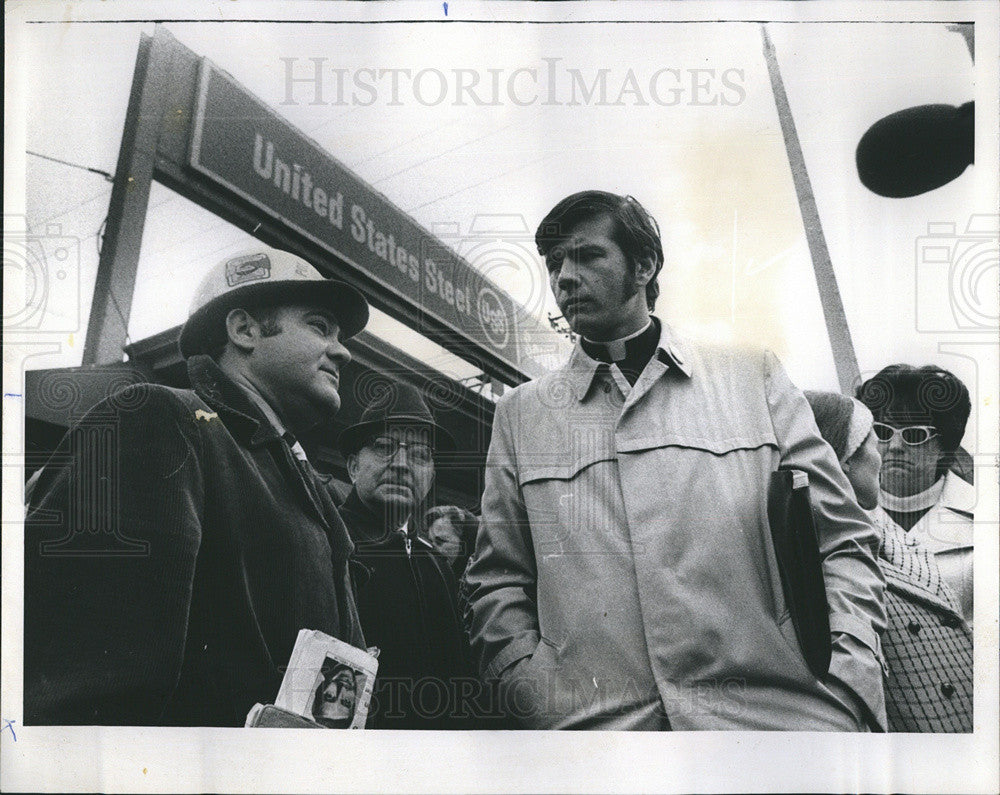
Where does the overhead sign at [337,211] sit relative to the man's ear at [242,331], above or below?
above

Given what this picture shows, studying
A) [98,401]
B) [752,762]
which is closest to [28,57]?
[98,401]

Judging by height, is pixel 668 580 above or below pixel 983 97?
below

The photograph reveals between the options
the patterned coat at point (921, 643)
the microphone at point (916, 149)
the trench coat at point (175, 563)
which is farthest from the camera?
the microphone at point (916, 149)

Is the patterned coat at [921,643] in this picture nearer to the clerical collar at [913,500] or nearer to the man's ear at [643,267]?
the clerical collar at [913,500]

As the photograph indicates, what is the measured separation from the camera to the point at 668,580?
316cm

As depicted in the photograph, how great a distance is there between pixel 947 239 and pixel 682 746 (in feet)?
6.12

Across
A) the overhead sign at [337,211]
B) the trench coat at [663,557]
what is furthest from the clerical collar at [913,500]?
the overhead sign at [337,211]

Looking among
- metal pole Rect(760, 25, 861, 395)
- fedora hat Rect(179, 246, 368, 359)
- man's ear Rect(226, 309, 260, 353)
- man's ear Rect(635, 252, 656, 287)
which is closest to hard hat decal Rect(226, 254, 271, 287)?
fedora hat Rect(179, 246, 368, 359)

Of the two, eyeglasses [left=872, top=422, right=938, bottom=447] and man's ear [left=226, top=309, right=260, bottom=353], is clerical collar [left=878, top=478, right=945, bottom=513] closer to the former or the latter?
eyeglasses [left=872, top=422, right=938, bottom=447]

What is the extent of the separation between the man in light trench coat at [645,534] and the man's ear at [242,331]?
83 centimetres

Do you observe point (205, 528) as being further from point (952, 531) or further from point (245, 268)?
point (952, 531)

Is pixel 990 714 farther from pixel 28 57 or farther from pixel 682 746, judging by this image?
pixel 28 57

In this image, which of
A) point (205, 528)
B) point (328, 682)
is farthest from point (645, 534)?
point (205, 528)

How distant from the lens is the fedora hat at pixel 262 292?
130 inches
